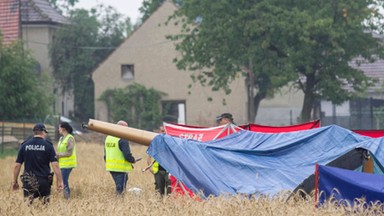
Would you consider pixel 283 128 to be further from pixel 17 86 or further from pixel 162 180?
pixel 17 86

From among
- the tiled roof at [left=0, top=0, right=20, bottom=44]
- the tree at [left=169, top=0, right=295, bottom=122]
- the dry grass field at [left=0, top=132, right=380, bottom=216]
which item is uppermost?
the tiled roof at [left=0, top=0, right=20, bottom=44]

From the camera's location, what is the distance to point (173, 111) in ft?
204

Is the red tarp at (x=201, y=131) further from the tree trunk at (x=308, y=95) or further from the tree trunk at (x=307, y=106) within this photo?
the tree trunk at (x=307, y=106)

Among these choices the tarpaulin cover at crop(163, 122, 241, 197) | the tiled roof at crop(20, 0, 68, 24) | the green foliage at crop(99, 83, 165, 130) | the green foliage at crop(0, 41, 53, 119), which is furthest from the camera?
the tiled roof at crop(20, 0, 68, 24)

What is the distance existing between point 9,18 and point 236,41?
21.5 m

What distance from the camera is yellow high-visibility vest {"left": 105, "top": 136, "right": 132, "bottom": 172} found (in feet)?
61.4

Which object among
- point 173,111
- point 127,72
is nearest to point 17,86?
point 127,72

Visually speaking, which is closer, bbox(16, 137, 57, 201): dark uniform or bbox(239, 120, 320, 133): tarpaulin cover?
bbox(16, 137, 57, 201): dark uniform

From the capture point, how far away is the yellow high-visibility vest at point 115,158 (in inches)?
737

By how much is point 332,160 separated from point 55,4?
259ft

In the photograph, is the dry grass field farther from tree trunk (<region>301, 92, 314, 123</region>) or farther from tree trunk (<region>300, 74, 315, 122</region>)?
tree trunk (<region>301, 92, 314, 123</region>)

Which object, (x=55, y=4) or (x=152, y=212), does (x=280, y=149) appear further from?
(x=55, y=4)

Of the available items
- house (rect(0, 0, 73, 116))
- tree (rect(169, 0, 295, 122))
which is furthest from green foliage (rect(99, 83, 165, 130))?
tree (rect(169, 0, 295, 122))

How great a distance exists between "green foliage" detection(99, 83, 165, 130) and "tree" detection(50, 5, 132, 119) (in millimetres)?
5331
